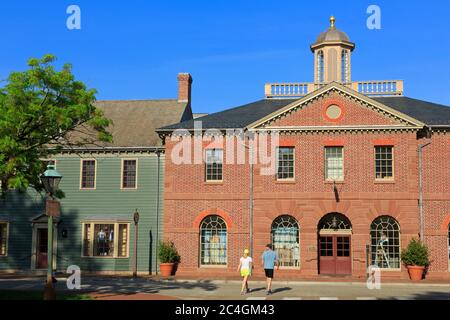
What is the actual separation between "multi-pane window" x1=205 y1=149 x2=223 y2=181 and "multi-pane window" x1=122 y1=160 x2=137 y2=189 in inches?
174

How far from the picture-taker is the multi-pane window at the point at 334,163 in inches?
1077

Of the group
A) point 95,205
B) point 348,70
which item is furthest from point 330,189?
point 95,205

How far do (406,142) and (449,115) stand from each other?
2.77 meters

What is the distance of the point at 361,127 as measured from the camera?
27.1m

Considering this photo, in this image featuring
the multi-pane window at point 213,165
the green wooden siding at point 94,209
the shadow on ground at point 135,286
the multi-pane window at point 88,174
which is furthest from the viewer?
the multi-pane window at point 88,174

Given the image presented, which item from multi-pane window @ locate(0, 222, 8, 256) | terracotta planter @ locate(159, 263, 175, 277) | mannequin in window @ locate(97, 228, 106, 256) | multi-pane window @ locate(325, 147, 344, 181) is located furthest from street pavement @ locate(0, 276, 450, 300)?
multi-pane window @ locate(0, 222, 8, 256)

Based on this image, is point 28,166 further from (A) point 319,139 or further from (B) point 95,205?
(A) point 319,139

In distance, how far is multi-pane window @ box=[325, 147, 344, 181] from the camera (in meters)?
27.3

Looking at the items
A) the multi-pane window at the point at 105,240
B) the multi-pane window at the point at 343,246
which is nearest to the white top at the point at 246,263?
the multi-pane window at the point at 343,246

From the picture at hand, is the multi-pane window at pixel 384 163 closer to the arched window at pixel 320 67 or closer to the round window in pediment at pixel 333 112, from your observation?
the round window in pediment at pixel 333 112

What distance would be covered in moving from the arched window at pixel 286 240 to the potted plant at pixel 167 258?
16.1ft

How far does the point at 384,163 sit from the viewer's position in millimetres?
27109

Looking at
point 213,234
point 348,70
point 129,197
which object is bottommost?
point 213,234

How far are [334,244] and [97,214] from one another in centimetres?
1251
